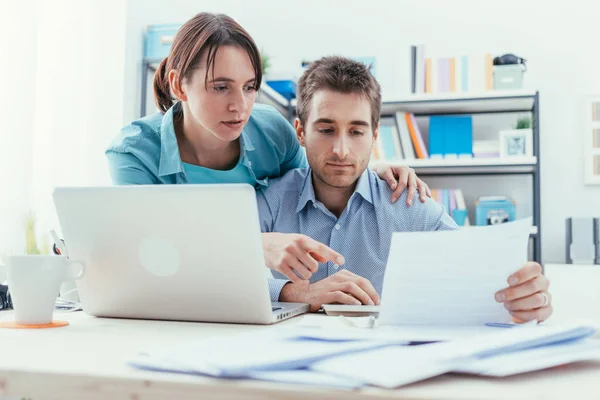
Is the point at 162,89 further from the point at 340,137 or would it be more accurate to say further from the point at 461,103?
the point at 461,103

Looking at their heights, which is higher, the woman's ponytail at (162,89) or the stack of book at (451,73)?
the stack of book at (451,73)

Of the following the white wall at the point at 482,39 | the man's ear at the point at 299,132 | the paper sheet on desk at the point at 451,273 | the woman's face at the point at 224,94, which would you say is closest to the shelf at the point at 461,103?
the white wall at the point at 482,39

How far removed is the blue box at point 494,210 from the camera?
303cm

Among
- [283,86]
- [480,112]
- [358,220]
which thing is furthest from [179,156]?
[480,112]

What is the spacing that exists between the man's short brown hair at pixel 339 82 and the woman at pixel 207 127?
0.39 ft

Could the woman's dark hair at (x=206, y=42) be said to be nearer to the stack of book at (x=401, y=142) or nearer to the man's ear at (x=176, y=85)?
the man's ear at (x=176, y=85)

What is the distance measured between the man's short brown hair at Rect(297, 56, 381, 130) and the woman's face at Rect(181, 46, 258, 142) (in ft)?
0.75

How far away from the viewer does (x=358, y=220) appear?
157cm

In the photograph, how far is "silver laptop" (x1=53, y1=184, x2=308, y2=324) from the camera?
0.78 metres

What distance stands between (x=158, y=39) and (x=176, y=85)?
4.59 ft

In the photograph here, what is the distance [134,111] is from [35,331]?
2140 millimetres

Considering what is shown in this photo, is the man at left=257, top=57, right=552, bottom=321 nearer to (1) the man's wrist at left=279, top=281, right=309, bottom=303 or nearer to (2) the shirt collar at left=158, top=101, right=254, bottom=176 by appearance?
(2) the shirt collar at left=158, top=101, right=254, bottom=176

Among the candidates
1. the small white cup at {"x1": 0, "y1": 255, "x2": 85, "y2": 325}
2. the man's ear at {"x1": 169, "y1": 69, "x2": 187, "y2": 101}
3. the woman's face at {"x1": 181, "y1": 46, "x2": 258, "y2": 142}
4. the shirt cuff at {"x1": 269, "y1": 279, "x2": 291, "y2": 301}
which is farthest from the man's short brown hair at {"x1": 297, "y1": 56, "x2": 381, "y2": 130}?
the small white cup at {"x1": 0, "y1": 255, "x2": 85, "y2": 325}

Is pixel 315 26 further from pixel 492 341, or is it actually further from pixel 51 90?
pixel 492 341
